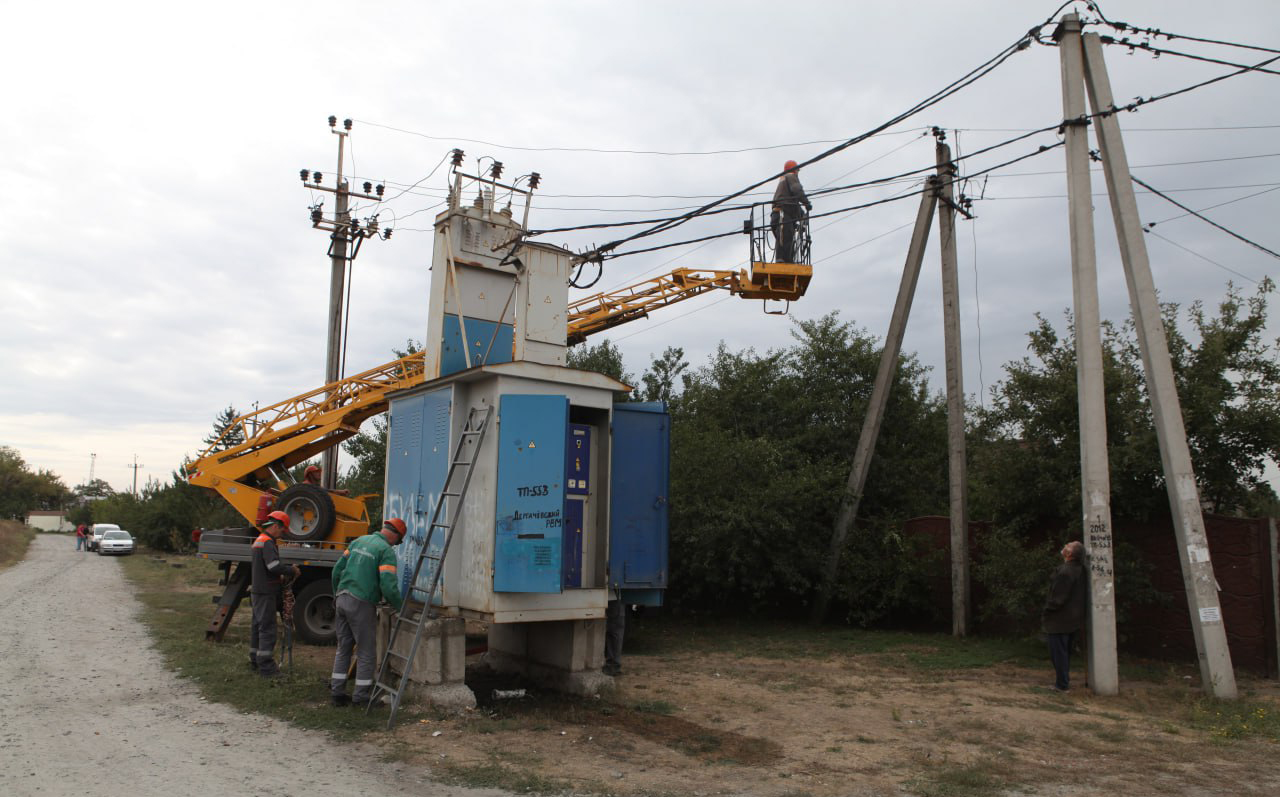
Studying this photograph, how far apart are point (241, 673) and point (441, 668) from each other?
9.42 feet

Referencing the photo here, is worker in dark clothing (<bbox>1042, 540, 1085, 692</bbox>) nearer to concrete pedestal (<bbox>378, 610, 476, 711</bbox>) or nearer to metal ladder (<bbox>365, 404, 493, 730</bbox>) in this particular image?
concrete pedestal (<bbox>378, 610, 476, 711</bbox>)

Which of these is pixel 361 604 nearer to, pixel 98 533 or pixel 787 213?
pixel 787 213

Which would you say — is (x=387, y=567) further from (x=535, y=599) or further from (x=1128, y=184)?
(x=1128, y=184)

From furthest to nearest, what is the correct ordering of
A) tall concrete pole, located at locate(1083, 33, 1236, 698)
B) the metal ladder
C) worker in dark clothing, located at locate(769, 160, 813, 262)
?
worker in dark clothing, located at locate(769, 160, 813, 262), tall concrete pole, located at locate(1083, 33, 1236, 698), the metal ladder

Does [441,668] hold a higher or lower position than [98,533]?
higher

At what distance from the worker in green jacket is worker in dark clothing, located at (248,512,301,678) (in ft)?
5.21

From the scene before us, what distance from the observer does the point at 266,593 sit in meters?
9.55

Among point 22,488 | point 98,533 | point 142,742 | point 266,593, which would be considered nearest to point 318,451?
point 266,593

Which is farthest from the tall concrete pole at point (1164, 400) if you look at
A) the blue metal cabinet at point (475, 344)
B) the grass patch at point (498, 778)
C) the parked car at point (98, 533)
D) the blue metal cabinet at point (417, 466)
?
the parked car at point (98, 533)

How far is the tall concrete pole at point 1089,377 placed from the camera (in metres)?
8.91

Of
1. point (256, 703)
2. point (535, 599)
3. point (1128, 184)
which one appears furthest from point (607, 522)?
point (1128, 184)

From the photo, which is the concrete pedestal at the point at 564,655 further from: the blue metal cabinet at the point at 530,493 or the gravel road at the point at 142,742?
the gravel road at the point at 142,742

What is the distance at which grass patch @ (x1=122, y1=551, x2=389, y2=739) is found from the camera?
24.1 ft

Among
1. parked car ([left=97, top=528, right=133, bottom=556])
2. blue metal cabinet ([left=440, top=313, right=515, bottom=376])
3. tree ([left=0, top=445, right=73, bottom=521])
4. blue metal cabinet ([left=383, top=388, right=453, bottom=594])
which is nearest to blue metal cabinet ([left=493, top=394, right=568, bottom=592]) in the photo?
blue metal cabinet ([left=383, top=388, right=453, bottom=594])
